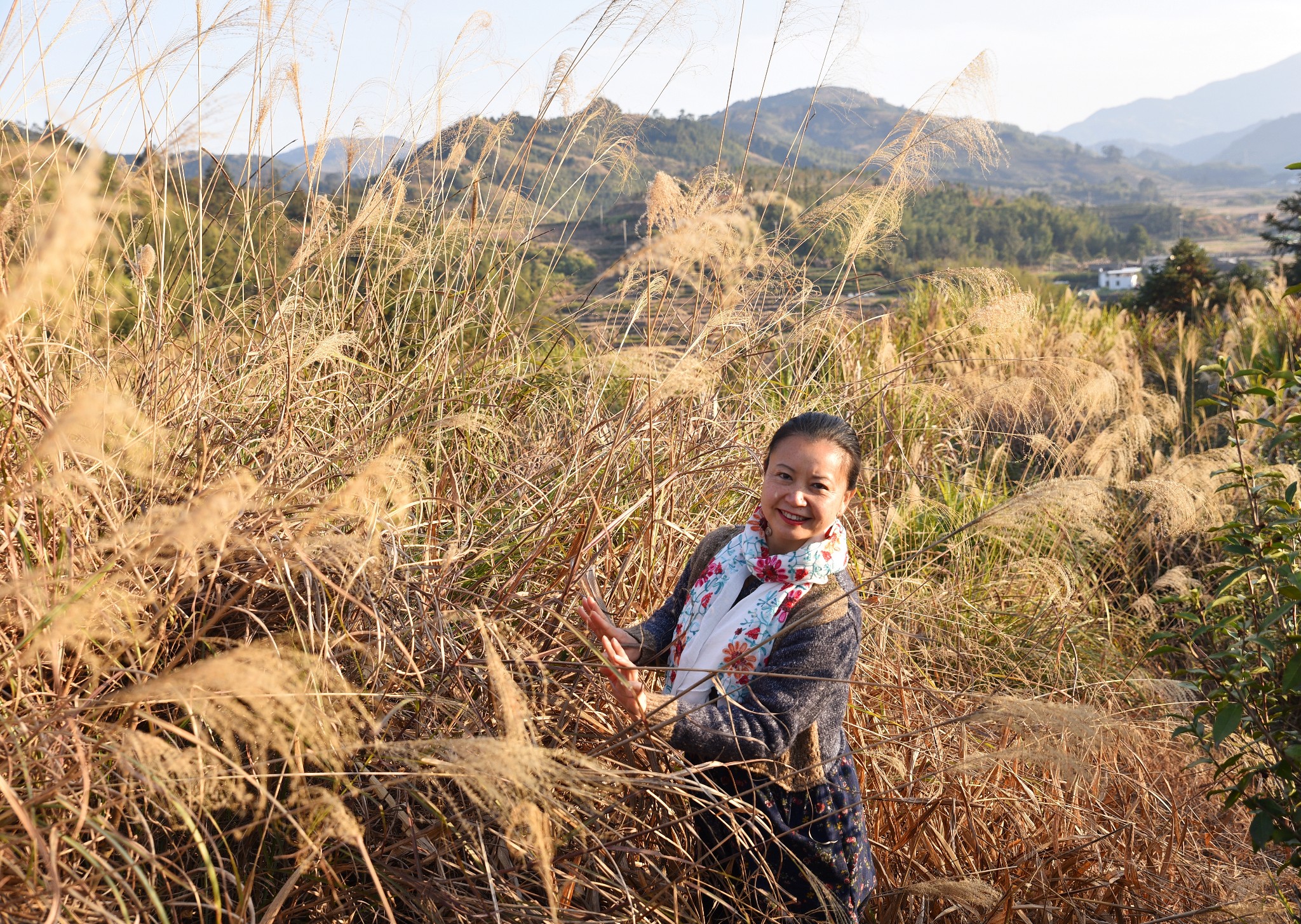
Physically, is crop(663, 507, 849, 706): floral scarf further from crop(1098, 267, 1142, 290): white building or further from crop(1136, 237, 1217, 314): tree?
crop(1098, 267, 1142, 290): white building

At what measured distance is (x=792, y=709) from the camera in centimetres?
183

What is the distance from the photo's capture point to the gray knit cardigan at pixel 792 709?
5.83 ft

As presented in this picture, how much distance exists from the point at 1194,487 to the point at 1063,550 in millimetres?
680

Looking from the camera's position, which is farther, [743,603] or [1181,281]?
[1181,281]

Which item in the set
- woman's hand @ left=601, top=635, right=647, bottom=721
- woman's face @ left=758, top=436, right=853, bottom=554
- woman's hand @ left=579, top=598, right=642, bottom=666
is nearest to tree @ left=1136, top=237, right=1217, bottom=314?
woman's face @ left=758, top=436, right=853, bottom=554

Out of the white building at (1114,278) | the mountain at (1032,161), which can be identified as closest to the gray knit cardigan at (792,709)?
the white building at (1114,278)

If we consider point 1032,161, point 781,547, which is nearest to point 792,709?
point 781,547

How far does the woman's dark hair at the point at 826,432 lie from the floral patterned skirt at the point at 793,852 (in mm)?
681

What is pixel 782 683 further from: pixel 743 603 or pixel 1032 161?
pixel 1032 161

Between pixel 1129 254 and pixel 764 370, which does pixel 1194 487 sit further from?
pixel 1129 254

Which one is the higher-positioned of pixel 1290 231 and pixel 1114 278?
pixel 1114 278

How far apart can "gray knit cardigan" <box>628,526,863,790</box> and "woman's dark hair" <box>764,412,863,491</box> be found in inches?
10.5

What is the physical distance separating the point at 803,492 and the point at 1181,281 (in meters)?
10.8

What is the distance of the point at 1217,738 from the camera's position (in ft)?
6.68
